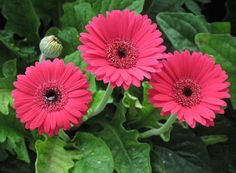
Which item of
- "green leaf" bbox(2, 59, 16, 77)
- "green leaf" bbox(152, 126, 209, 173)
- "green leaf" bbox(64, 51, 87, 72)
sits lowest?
"green leaf" bbox(152, 126, 209, 173)

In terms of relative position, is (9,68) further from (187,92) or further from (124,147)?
(187,92)

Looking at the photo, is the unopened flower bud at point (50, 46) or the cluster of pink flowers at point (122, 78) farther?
the unopened flower bud at point (50, 46)

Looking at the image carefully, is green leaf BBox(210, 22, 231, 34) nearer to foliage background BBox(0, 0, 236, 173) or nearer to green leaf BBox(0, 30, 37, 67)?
foliage background BBox(0, 0, 236, 173)

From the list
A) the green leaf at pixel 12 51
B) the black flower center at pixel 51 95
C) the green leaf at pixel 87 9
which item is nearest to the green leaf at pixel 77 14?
the green leaf at pixel 87 9

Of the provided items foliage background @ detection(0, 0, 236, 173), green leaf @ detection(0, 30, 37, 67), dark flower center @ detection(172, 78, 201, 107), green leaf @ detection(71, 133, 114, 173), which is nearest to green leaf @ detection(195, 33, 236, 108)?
foliage background @ detection(0, 0, 236, 173)

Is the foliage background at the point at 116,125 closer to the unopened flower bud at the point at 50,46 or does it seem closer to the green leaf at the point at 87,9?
the green leaf at the point at 87,9

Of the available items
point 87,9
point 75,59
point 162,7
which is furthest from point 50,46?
point 162,7

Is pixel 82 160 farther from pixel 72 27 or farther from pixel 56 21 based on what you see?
pixel 56 21

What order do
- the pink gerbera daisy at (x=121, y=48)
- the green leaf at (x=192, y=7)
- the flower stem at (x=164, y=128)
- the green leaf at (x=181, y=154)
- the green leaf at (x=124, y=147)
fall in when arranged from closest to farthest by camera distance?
1. the pink gerbera daisy at (x=121, y=48)
2. the flower stem at (x=164, y=128)
3. the green leaf at (x=124, y=147)
4. the green leaf at (x=181, y=154)
5. the green leaf at (x=192, y=7)
